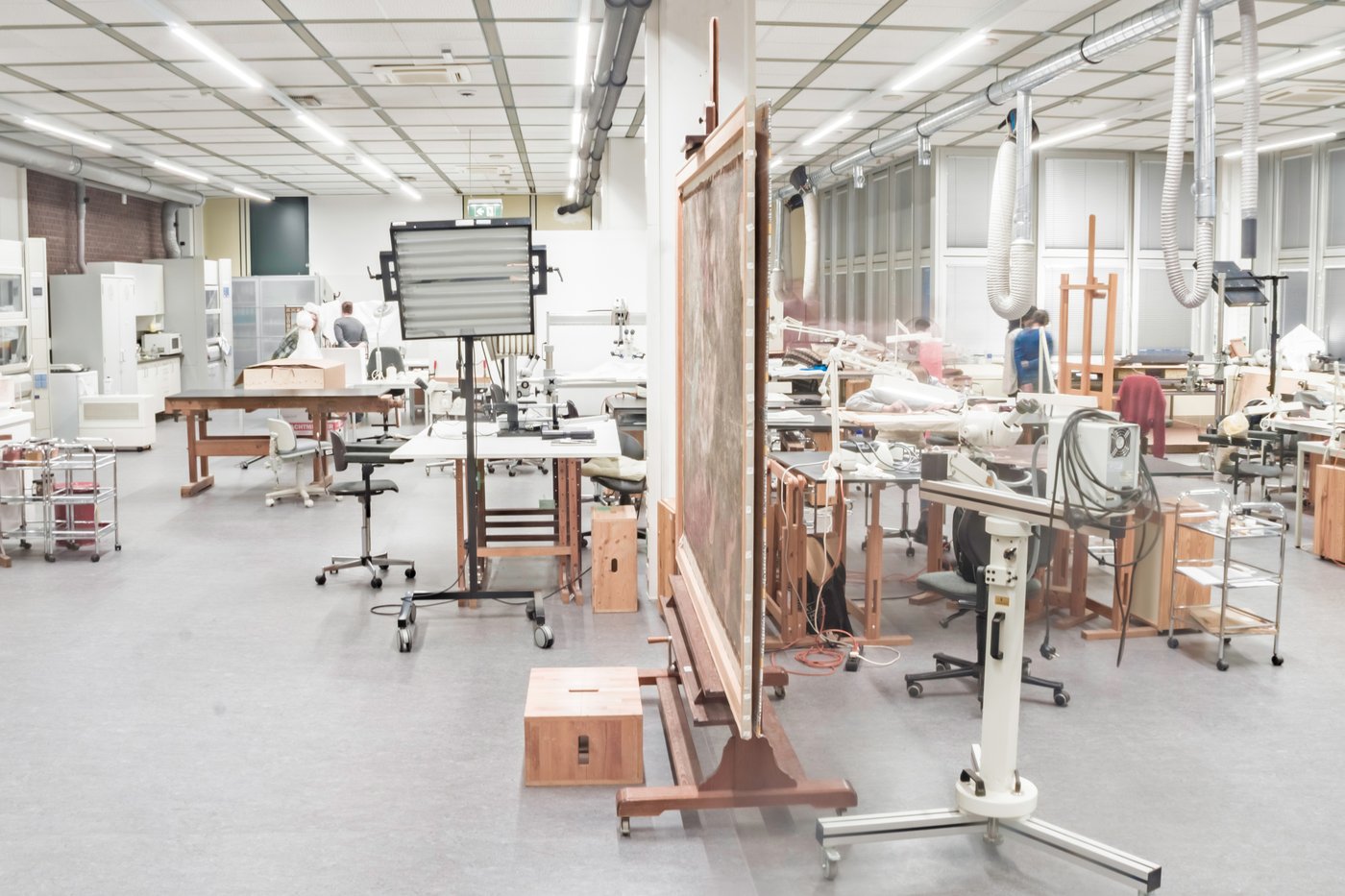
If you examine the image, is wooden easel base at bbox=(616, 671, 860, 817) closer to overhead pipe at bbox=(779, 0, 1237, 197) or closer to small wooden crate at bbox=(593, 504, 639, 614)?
small wooden crate at bbox=(593, 504, 639, 614)

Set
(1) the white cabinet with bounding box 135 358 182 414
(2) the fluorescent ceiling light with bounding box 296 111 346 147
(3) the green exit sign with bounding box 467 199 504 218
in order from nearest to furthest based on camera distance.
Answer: (2) the fluorescent ceiling light with bounding box 296 111 346 147 < (1) the white cabinet with bounding box 135 358 182 414 < (3) the green exit sign with bounding box 467 199 504 218

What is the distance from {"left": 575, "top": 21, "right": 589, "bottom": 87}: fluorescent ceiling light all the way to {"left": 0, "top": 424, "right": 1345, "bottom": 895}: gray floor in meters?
4.05

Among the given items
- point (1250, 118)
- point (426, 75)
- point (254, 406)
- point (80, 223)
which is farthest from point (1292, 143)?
point (80, 223)

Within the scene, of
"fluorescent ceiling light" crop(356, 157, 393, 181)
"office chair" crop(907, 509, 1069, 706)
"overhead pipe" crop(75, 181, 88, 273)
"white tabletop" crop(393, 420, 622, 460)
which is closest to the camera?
"office chair" crop(907, 509, 1069, 706)

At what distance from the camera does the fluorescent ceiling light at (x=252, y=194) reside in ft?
57.9

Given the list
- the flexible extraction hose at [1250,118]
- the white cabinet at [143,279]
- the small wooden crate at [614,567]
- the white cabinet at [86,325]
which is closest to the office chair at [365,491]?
the small wooden crate at [614,567]

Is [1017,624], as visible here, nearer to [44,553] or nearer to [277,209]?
[44,553]

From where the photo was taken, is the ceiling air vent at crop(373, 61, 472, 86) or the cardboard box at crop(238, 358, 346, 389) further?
the cardboard box at crop(238, 358, 346, 389)

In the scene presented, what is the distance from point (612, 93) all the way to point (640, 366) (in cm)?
221

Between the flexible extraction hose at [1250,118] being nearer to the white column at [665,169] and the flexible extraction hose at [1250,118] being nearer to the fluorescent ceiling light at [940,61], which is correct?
the white column at [665,169]

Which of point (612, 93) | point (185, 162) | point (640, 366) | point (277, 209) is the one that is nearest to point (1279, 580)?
point (640, 366)

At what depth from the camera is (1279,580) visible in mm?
4844

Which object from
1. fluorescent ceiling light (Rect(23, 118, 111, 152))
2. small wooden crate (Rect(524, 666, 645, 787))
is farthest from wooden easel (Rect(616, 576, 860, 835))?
fluorescent ceiling light (Rect(23, 118, 111, 152))

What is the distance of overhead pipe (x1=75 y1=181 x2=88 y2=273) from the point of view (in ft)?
47.0
